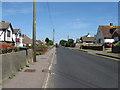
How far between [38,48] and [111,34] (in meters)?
38.5

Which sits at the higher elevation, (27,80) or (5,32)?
(5,32)

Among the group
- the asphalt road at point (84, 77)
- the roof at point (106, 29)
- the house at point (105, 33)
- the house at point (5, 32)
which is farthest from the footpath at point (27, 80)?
the roof at point (106, 29)

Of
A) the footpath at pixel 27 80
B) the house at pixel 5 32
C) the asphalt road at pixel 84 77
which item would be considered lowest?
the asphalt road at pixel 84 77

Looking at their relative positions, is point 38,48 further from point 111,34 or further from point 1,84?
point 111,34

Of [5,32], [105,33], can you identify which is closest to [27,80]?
[5,32]

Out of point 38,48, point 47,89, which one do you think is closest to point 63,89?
point 47,89

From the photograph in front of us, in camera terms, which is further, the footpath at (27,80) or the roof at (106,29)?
the roof at (106,29)

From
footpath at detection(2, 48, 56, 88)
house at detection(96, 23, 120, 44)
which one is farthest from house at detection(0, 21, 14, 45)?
house at detection(96, 23, 120, 44)

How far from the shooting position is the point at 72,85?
24.2ft

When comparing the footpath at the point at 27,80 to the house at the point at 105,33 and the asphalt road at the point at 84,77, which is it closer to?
the asphalt road at the point at 84,77

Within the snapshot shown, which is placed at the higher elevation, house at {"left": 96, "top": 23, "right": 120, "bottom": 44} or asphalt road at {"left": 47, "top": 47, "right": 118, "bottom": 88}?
house at {"left": 96, "top": 23, "right": 120, "bottom": 44}

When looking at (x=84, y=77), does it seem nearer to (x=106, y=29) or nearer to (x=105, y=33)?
(x=105, y=33)

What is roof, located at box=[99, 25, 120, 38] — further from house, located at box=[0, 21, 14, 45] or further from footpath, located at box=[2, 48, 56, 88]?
footpath, located at box=[2, 48, 56, 88]

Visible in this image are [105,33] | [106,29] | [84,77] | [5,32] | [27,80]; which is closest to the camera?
[27,80]
